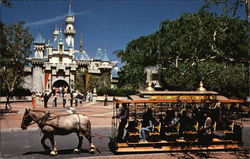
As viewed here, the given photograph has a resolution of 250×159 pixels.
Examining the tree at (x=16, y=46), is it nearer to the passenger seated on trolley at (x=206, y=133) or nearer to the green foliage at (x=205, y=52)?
the green foliage at (x=205, y=52)

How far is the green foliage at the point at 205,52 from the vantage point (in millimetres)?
19717

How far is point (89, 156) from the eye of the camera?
882 cm

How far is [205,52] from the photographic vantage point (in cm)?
2577

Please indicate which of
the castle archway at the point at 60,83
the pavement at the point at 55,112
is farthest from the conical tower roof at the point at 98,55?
the pavement at the point at 55,112

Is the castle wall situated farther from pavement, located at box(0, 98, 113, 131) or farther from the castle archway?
pavement, located at box(0, 98, 113, 131)

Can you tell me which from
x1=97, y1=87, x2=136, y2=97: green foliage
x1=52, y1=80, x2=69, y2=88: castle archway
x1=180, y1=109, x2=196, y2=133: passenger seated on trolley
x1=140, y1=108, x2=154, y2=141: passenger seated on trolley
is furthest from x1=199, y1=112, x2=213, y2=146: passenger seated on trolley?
x1=52, y1=80, x2=69, y2=88: castle archway

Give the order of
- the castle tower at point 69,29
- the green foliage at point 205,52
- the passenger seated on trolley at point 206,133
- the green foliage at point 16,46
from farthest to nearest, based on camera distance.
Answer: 1. the castle tower at point 69,29
2. the green foliage at point 16,46
3. the green foliage at point 205,52
4. the passenger seated on trolley at point 206,133

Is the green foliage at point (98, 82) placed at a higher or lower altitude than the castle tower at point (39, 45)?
lower

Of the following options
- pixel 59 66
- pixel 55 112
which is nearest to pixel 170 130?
pixel 55 112

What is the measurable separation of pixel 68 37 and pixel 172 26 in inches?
2564

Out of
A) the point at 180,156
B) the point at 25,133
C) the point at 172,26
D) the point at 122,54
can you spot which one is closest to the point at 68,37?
the point at 122,54

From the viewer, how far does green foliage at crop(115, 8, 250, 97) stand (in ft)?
64.7

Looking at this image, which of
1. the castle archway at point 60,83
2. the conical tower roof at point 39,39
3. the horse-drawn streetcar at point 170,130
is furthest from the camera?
the conical tower roof at point 39,39

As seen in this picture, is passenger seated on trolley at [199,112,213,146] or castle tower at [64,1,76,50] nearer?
passenger seated on trolley at [199,112,213,146]
